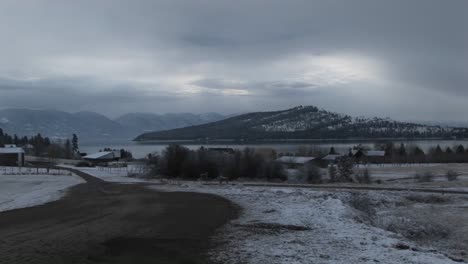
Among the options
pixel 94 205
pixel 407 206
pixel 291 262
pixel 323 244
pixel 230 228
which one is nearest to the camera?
pixel 291 262

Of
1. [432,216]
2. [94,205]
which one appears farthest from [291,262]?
[94,205]

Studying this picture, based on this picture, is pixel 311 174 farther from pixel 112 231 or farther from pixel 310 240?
pixel 310 240

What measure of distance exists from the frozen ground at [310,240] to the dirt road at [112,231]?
1.01 m

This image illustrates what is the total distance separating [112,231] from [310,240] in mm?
7428

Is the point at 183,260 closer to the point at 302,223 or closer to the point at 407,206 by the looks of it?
the point at 302,223

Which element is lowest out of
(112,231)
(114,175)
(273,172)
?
(114,175)

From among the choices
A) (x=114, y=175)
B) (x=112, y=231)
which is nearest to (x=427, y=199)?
(x=112, y=231)

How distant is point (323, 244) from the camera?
Answer: 15.3 meters

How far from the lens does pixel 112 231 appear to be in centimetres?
1836

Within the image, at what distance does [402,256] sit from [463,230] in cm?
1057

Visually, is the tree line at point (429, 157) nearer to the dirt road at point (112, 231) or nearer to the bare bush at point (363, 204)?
the bare bush at point (363, 204)

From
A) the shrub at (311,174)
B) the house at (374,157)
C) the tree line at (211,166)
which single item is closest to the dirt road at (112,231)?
the shrub at (311,174)

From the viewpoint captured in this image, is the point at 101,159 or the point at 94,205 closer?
the point at 94,205

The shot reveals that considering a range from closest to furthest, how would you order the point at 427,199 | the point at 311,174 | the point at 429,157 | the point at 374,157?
the point at 427,199 < the point at 311,174 < the point at 429,157 < the point at 374,157
